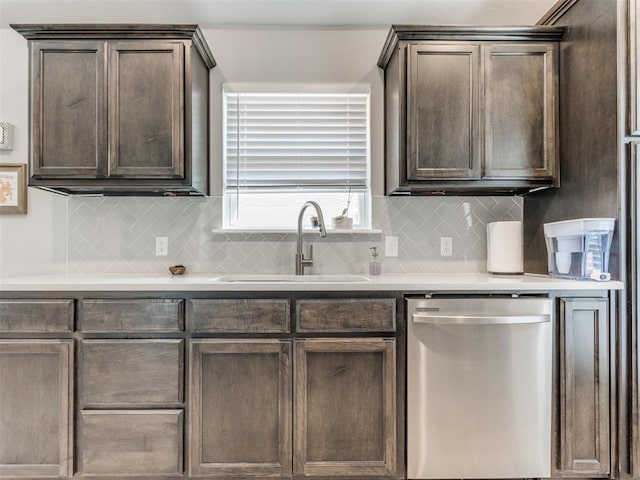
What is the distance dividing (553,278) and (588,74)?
1.03 m

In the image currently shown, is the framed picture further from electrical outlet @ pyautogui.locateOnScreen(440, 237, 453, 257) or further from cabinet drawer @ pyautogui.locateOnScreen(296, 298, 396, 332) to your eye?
electrical outlet @ pyautogui.locateOnScreen(440, 237, 453, 257)

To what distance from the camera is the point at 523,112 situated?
84.7 inches

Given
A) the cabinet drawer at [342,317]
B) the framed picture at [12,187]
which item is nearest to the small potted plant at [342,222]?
the cabinet drawer at [342,317]

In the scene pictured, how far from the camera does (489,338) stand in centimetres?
180

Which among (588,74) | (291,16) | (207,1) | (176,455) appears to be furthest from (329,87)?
(176,455)

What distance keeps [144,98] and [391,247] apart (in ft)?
5.42

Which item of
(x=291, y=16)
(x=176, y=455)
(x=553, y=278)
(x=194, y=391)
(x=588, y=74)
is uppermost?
(x=291, y=16)

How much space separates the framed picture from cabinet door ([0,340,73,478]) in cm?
109

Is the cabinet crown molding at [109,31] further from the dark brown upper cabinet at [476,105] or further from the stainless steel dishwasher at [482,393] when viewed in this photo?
the stainless steel dishwasher at [482,393]

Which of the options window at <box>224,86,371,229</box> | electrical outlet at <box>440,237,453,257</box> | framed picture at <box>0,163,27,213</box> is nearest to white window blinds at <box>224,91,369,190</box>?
window at <box>224,86,371,229</box>

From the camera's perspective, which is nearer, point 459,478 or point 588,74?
point 459,478

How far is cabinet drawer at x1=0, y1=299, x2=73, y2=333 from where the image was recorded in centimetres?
179

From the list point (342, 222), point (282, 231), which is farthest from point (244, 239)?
point (342, 222)

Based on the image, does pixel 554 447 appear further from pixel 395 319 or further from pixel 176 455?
pixel 176 455
